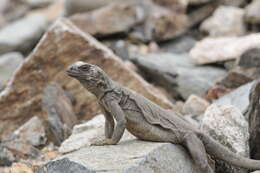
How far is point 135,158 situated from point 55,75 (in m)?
6.24

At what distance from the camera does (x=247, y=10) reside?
16.6 metres

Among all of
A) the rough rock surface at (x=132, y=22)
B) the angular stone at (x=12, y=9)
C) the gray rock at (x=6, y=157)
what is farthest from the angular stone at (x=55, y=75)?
the angular stone at (x=12, y=9)

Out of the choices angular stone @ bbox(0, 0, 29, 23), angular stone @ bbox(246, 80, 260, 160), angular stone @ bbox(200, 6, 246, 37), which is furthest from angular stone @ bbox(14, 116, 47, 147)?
angular stone @ bbox(0, 0, 29, 23)

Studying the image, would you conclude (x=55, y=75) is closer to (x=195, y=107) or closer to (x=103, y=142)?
(x=195, y=107)

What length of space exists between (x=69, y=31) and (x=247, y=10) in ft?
24.0

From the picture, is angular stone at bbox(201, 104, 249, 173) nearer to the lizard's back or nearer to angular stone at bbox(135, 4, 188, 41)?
the lizard's back

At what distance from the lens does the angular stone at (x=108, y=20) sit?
1628 cm

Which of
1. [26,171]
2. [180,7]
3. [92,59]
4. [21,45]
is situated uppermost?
[26,171]

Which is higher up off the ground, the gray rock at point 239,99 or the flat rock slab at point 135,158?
the flat rock slab at point 135,158

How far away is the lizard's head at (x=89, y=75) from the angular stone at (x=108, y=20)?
9.66 meters

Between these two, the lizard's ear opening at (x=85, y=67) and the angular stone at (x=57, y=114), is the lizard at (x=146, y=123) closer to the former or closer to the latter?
the lizard's ear opening at (x=85, y=67)

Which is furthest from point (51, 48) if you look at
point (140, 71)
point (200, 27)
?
point (200, 27)

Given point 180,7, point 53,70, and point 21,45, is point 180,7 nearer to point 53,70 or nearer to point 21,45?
point 21,45

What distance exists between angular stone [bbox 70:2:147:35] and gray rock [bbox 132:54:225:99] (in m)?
2.53
